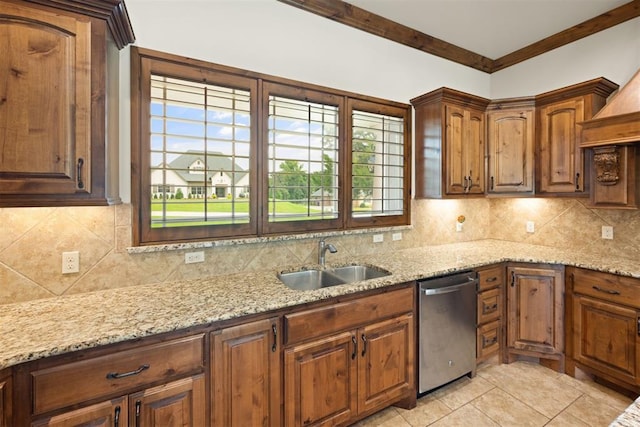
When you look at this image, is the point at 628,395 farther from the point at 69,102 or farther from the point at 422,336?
the point at 69,102

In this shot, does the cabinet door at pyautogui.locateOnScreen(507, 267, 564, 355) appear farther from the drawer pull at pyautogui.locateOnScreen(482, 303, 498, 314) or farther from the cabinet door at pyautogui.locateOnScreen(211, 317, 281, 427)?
the cabinet door at pyautogui.locateOnScreen(211, 317, 281, 427)

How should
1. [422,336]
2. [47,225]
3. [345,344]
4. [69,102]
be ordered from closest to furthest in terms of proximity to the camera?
[69,102] < [47,225] < [345,344] < [422,336]

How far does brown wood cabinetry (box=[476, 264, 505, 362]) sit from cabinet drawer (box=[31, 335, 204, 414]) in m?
2.20

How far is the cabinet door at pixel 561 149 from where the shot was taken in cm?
262

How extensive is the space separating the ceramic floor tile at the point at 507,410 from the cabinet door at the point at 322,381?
101 cm

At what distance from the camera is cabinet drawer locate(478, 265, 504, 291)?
2.47m

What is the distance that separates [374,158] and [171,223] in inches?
69.1

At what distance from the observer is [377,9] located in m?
2.57

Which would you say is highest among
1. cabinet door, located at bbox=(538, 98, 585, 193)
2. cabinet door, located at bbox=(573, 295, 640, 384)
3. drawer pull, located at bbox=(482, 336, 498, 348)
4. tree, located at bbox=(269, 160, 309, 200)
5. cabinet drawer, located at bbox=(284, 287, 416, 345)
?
cabinet door, located at bbox=(538, 98, 585, 193)

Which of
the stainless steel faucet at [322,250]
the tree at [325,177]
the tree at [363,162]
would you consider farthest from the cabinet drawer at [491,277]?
the tree at [325,177]

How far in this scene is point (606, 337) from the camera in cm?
225

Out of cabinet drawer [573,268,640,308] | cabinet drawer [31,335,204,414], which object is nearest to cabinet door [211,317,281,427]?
cabinet drawer [31,335,204,414]

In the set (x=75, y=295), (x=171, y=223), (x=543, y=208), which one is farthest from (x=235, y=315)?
(x=543, y=208)

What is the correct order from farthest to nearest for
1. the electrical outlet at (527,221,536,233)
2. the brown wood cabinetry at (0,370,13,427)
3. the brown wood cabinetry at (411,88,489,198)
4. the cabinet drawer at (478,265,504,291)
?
1. the electrical outlet at (527,221,536,233)
2. the brown wood cabinetry at (411,88,489,198)
3. the cabinet drawer at (478,265,504,291)
4. the brown wood cabinetry at (0,370,13,427)
